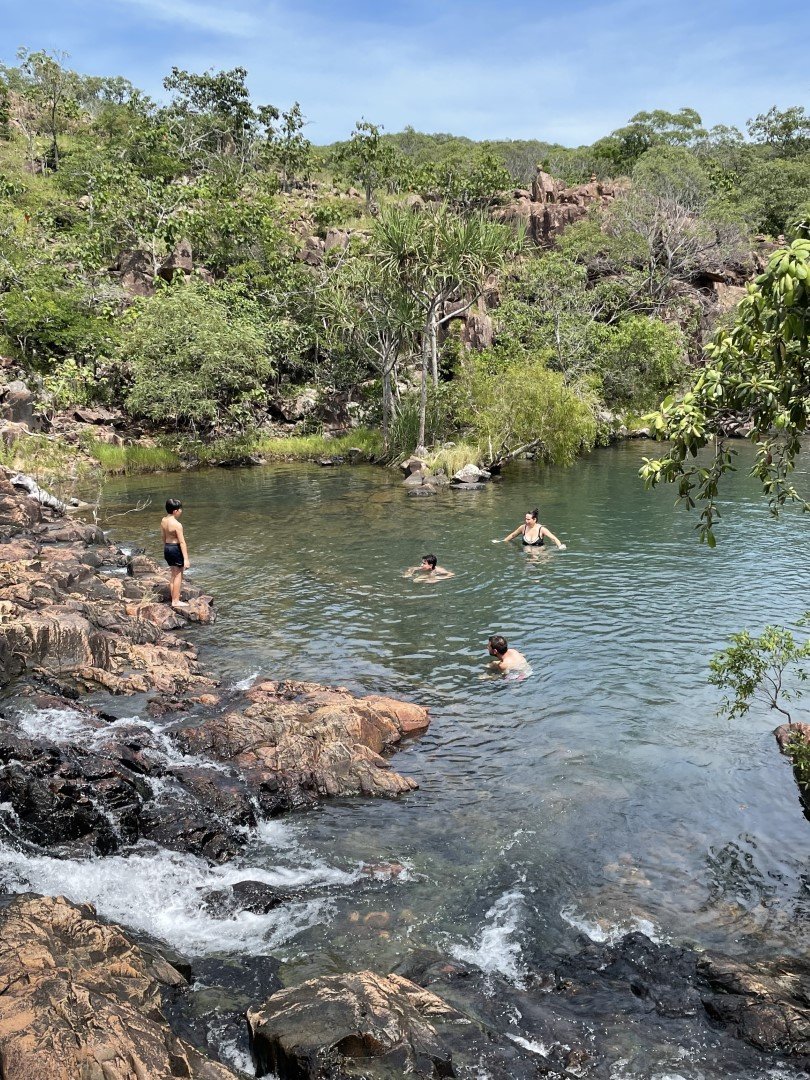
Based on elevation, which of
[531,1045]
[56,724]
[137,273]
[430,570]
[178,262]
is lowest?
[531,1045]

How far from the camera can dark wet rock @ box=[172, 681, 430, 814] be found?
10672 millimetres

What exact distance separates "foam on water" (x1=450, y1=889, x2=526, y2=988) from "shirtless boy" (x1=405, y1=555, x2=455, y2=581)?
42.0ft

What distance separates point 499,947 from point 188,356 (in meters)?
39.1

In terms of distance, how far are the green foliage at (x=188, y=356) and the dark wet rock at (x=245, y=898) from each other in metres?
36.2

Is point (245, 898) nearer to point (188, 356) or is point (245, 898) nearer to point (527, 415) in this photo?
point (527, 415)

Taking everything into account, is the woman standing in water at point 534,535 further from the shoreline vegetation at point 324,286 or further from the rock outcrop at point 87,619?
the shoreline vegetation at point 324,286

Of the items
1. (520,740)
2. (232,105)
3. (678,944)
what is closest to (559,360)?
(520,740)

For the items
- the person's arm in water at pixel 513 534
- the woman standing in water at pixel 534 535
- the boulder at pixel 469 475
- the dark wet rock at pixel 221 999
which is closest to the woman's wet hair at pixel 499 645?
the dark wet rock at pixel 221 999

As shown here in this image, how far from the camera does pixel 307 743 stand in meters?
11.2

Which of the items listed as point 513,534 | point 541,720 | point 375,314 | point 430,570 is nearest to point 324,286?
point 375,314

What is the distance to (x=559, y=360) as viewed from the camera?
4819cm

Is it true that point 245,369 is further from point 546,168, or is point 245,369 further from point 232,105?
point 546,168

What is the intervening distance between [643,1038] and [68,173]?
73.1m

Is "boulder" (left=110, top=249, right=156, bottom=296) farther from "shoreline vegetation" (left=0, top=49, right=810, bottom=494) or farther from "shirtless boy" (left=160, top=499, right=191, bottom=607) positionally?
"shirtless boy" (left=160, top=499, right=191, bottom=607)
